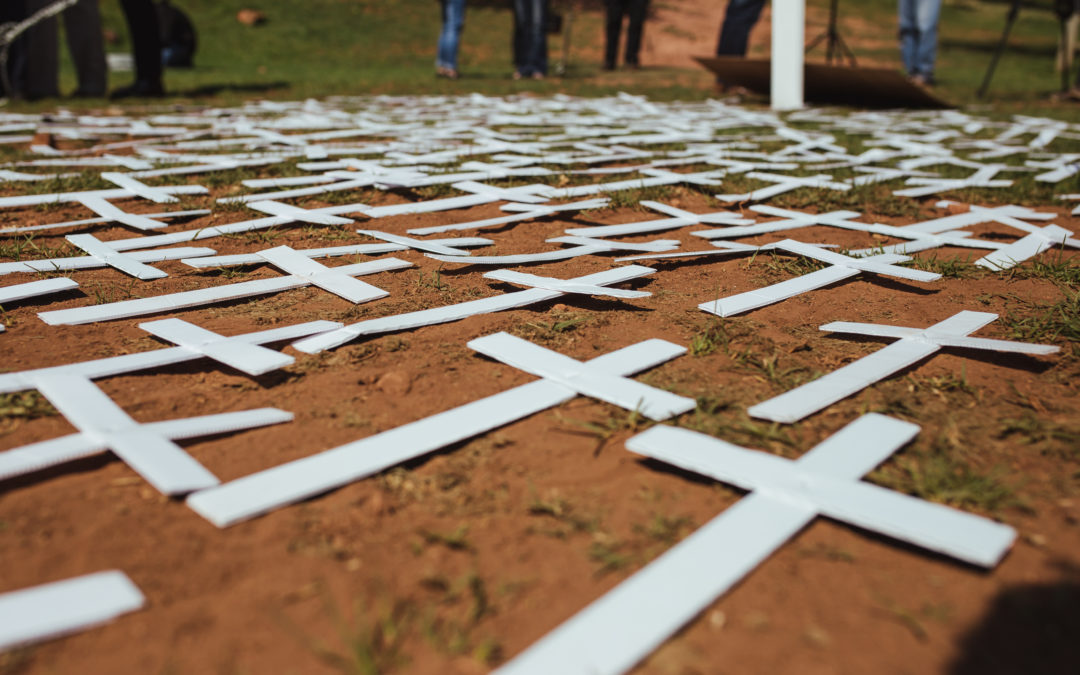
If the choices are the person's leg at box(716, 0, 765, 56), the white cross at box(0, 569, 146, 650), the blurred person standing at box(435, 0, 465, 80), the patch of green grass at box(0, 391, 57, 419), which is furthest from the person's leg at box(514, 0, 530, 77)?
the white cross at box(0, 569, 146, 650)

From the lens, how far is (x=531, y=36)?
935 centimetres

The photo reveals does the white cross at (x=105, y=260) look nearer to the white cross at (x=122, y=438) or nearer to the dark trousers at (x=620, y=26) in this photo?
the white cross at (x=122, y=438)

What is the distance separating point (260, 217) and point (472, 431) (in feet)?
6.29

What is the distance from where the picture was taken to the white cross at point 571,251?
2.27 m

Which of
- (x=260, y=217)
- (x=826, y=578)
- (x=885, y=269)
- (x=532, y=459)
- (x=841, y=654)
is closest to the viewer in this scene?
(x=841, y=654)

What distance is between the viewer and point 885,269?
2262mm

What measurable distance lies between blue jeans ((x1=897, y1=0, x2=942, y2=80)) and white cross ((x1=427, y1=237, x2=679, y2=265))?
656 centimetres

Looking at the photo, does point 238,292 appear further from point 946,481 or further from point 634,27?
point 634,27

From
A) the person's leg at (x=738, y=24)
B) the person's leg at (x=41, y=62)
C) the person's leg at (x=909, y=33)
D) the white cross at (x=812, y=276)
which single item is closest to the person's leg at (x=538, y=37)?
the person's leg at (x=738, y=24)

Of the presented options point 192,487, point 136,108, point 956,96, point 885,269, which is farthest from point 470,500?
point 956,96

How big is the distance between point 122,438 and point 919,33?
858cm

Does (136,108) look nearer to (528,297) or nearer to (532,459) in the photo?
(528,297)

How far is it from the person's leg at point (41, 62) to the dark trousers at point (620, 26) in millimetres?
6421

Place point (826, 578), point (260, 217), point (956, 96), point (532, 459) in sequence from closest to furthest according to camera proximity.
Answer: point (826, 578) → point (532, 459) → point (260, 217) → point (956, 96)
